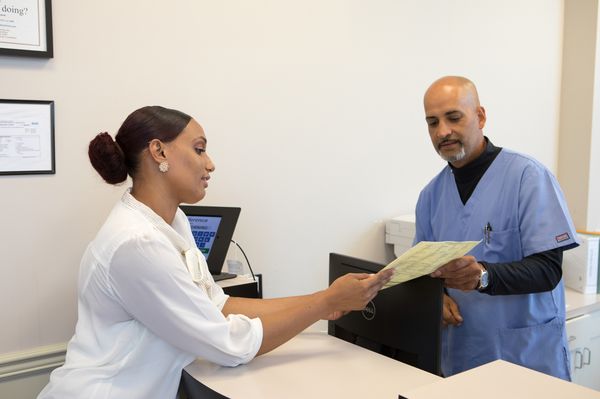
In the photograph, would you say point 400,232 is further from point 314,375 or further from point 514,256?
point 314,375

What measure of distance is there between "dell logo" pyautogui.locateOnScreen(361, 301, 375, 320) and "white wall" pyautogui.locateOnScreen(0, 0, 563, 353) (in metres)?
0.95

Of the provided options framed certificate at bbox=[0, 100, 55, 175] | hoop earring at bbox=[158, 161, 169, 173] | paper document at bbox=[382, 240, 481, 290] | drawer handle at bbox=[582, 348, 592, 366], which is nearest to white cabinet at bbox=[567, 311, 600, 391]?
drawer handle at bbox=[582, 348, 592, 366]

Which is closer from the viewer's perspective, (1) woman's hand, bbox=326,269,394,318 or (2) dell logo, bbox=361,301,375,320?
(1) woman's hand, bbox=326,269,394,318

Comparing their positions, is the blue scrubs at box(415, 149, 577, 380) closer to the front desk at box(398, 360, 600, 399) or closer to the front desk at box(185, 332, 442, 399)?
the front desk at box(185, 332, 442, 399)

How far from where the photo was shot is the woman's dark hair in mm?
1391

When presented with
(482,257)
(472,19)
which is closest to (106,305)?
(482,257)

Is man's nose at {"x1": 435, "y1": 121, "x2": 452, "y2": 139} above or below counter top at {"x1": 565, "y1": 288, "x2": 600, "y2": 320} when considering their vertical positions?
above

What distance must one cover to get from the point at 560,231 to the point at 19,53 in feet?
5.80

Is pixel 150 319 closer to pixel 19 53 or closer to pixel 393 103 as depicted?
pixel 19 53

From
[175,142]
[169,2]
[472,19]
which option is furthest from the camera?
[472,19]

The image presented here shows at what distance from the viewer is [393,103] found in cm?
284

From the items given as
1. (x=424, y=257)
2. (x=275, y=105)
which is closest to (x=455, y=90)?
(x=424, y=257)

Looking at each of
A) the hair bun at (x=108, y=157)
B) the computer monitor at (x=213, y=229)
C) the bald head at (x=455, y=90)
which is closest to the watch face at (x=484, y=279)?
the bald head at (x=455, y=90)

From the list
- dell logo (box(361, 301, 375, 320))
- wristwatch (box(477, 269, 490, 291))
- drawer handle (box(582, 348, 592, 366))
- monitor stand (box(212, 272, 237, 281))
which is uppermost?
wristwatch (box(477, 269, 490, 291))
